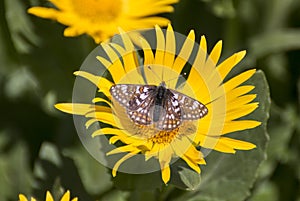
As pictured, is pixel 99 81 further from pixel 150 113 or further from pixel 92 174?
pixel 92 174

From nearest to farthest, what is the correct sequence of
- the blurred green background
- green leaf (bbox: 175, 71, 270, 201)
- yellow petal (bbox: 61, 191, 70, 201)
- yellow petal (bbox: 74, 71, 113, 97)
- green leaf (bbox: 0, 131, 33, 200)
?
1. yellow petal (bbox: 61, 191, 70, 201)
2. yellow petal (bbox: 74, 71, 113, 97)
3. green leaf (bbox: 175, 71, 270, 201)
4. the blurred green background
5. green leaf (bbox: 0, 131, 33, 200)

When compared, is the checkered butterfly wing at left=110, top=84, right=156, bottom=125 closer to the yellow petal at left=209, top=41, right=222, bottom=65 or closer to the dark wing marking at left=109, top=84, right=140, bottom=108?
the dark wing marking at left=109, top=84, right=140, bottom=108

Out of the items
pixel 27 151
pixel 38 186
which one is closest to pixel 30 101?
pixel 27 151

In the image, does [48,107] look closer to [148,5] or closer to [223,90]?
[148,5]

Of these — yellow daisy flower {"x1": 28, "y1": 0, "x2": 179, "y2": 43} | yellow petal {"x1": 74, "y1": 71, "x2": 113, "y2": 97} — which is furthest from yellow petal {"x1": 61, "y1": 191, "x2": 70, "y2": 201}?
yellow daisy flower {"x1": 28, "y1": 0, "x2": 179, "y2": 43}

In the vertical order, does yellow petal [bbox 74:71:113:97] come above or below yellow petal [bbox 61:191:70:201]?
above

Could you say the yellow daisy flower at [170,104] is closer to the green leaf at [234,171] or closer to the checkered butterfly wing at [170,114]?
the checkered butterfly wing at [170,114]

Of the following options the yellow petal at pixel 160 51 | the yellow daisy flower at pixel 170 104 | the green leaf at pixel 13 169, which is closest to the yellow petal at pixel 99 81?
the yellow daisy flower at pixel 170 104

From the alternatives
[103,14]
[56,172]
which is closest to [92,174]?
[56,172]
